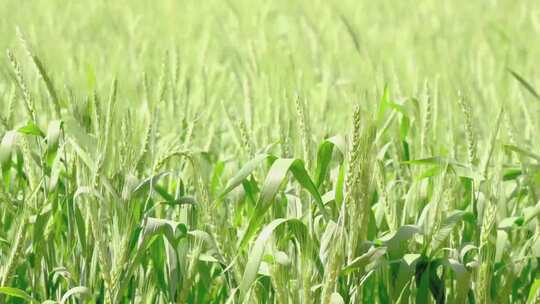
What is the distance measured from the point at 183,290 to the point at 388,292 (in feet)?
1.16

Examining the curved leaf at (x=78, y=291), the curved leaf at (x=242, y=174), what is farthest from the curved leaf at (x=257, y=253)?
the curved leaf at (x=78, y=291)

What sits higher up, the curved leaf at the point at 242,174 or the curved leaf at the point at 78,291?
the curved leaf at the point at 242,174

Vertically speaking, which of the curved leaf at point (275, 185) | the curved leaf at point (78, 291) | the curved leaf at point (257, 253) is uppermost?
the curved leaf at point (275, 185)

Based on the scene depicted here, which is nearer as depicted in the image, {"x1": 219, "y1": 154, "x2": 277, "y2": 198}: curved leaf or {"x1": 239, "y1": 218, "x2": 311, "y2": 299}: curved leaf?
{"x1": 239, "y1": 218, "x2": 311, "y2": 299}: curved leaf

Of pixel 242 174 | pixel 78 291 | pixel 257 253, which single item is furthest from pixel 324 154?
pixel 78 291

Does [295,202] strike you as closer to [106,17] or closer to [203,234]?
[203,234]

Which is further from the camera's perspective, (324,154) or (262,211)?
(324,154)

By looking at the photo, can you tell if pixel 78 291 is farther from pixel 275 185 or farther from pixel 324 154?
pixel 324 154

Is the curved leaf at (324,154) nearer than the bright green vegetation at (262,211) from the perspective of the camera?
No

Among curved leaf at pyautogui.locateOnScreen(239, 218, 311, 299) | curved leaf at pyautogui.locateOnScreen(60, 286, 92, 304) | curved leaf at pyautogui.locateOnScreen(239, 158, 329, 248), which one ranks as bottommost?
curved leaf at pyautogui.locateOnScreen(60, 286, 92, 304)

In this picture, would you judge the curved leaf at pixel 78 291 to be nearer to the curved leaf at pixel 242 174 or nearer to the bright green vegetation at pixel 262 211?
the bright green vegetation at pixel 262 211

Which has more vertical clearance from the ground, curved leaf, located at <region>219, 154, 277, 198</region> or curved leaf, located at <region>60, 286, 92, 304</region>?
curved leaf, located at <region>219, 154, 277, 198</region>

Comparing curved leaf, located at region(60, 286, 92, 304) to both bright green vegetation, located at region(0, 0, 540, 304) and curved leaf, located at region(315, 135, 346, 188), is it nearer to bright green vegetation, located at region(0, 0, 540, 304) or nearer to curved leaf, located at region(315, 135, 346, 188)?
bright green vegetation, located at region(0, 0, 540, 304)

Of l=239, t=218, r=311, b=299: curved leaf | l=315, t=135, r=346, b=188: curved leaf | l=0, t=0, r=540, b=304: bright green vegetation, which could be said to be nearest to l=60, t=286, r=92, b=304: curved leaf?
l=0, t=0, r=540, b=304: bright green vegetation
